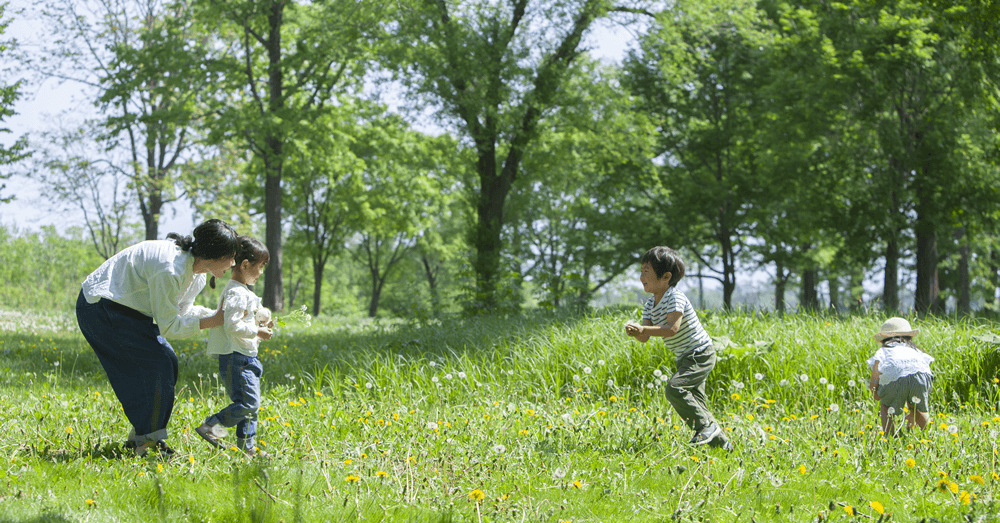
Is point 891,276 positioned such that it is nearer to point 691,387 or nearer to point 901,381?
point 901,381

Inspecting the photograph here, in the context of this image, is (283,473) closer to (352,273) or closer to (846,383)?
(846,383)

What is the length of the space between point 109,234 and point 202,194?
271 inches

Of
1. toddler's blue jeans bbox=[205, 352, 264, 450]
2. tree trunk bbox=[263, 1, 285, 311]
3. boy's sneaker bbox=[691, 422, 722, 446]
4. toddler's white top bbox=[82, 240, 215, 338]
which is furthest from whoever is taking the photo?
tree trunk bbox=[263, 1, 285, 311]

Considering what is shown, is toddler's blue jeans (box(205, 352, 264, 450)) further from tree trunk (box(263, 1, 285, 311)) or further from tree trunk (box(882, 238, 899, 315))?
tree trunk (box(882, 238, 899, 315))

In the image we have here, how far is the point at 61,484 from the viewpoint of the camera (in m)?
3.28

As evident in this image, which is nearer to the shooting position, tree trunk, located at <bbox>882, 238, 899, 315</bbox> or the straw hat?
the straw hat

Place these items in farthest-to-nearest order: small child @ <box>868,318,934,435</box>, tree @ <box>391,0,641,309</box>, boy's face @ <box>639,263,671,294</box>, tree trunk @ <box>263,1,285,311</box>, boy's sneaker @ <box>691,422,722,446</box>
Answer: tree trunk @ <box>263,1,285,311</box> < tree @ <box>391,0,641,309</box> < small child @ <box>868,318,934,435</box> < boy's face @ <box>639,263,671,294</box> < boy's sneaker @ <box>691,422,722,446</box>

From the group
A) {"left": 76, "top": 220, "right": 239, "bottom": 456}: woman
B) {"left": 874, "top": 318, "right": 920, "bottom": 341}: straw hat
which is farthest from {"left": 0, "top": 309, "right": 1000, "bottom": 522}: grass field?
{"left": 874, "top": 318, "right": 920, "bottom": 341}: straw hat

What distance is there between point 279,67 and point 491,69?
583cm

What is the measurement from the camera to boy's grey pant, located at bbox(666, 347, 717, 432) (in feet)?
14.1

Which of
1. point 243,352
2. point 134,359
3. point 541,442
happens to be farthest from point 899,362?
point 134,359

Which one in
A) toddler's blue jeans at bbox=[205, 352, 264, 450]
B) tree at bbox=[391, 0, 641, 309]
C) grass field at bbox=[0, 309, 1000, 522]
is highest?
tree at bbox=[391, 0, 641, 309]

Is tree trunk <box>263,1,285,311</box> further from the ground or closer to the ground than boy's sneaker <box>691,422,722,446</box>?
further from the ground

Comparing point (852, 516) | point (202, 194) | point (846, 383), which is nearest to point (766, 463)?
point (852, 516)
